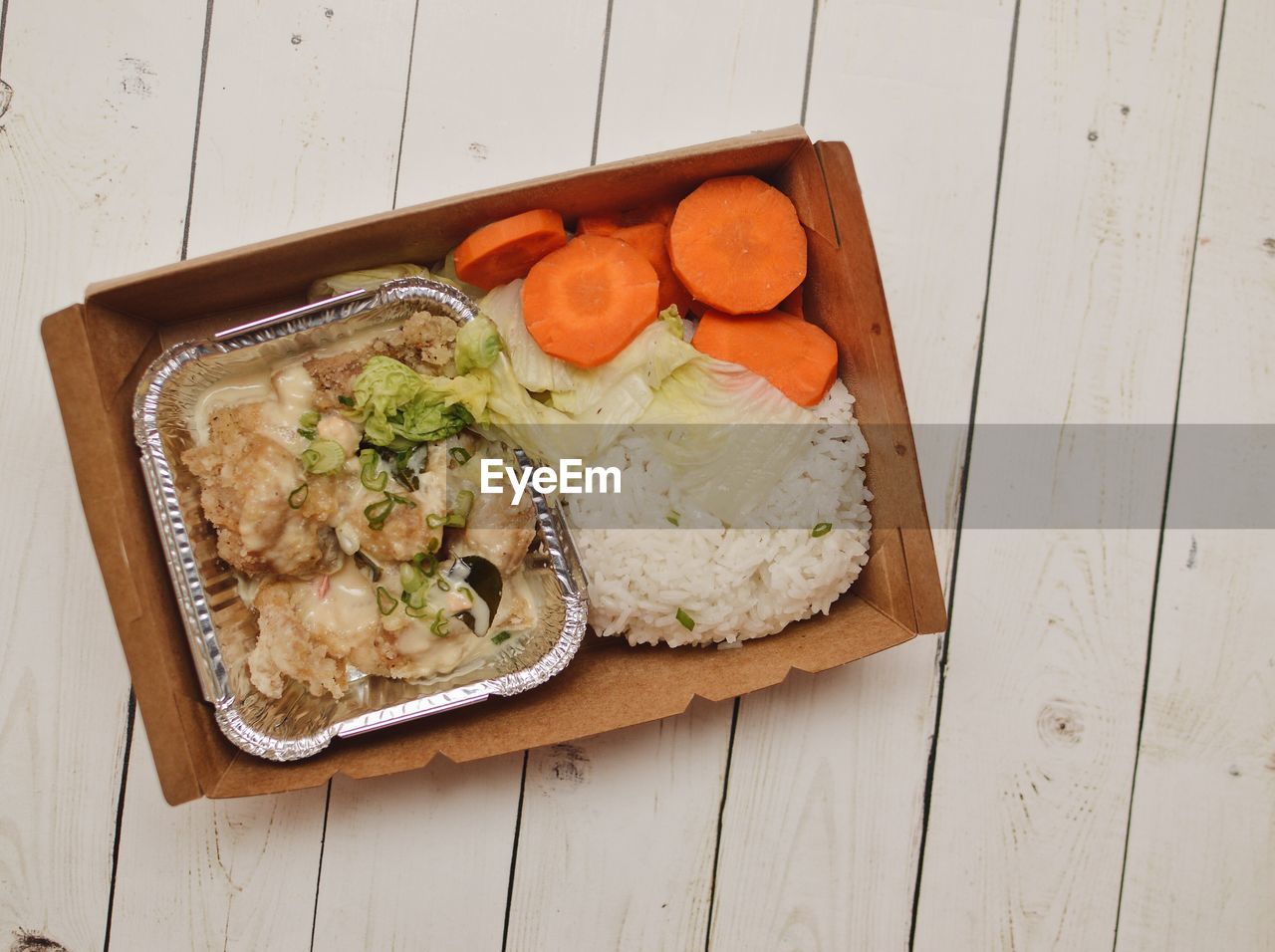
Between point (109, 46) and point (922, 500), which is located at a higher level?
point (109, 46)

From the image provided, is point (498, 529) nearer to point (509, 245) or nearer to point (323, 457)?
point (323, 457)

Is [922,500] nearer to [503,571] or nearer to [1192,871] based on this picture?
[503,571]

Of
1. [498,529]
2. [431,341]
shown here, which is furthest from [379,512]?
[431,341]

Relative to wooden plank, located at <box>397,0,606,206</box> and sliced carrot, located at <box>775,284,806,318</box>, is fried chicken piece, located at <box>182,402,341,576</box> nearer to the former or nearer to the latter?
wooden plank, located at <box>397,0,606,206</box>

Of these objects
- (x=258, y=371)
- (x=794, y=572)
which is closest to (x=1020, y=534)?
(x=794, y=572)

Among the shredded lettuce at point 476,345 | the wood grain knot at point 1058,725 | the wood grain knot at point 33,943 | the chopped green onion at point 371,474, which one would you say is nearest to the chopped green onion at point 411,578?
the chopped green onion at point 371,474

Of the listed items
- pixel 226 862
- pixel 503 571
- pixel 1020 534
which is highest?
pixel 1020 534

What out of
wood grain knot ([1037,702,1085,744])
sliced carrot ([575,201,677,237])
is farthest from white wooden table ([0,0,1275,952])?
sliced carrot ([575,201,677,237])
